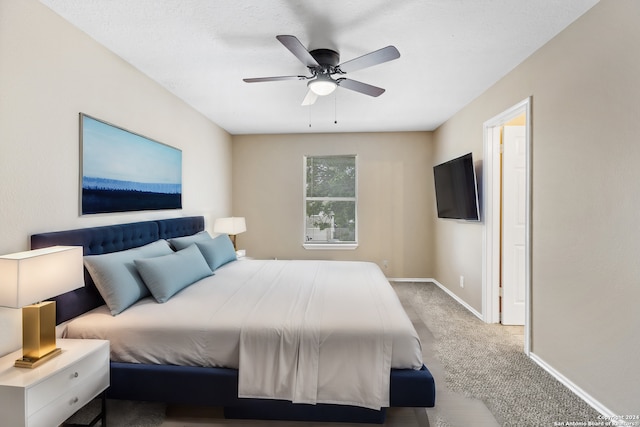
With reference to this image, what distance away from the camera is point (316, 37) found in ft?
7.40

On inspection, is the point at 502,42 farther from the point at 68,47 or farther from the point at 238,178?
the point at 238,178

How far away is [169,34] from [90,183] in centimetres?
126

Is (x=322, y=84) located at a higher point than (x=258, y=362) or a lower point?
higher

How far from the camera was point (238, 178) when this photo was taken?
5.27m

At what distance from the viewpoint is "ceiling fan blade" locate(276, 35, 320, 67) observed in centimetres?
182

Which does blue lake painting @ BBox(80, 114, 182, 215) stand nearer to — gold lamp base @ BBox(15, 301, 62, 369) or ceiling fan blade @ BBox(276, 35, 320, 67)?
gold lamp base @ BBox(15, 301, 62, 369)

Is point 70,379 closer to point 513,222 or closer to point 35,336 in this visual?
point 35,336

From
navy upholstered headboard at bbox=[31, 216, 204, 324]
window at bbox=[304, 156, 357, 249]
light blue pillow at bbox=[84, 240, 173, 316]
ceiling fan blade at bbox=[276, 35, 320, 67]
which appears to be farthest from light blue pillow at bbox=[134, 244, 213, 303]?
window at bbox=[304, 156, 357, 249]

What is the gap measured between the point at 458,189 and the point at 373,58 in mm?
2338

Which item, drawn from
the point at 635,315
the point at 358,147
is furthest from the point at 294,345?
the point at 358,147

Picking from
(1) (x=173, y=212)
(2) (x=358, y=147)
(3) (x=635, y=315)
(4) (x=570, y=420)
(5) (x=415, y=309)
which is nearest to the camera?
(3) (x=635, y=315)

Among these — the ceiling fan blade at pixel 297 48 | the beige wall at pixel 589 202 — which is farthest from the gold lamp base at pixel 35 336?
the beige wall at pixel 589 202

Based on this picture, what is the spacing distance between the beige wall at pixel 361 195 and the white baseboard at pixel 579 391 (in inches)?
106

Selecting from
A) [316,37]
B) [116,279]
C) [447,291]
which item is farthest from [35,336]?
[447,291]
